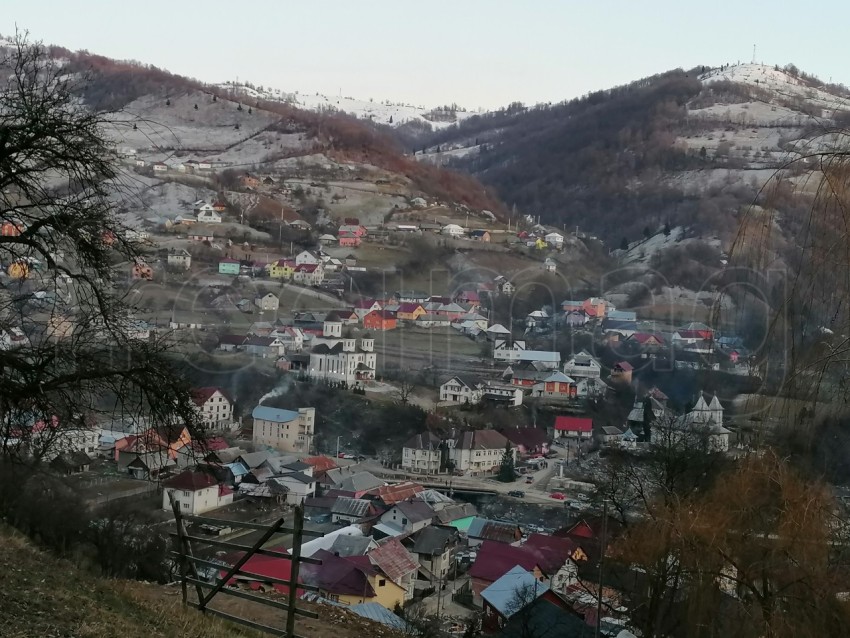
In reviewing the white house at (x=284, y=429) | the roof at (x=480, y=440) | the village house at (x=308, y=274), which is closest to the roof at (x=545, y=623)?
the roof at (x=480, y=440)

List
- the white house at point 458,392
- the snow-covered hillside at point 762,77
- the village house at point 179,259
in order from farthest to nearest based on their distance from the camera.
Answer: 1. the snow-covered hillside at point 762,77
2. the village house at point 179,259
3. the white house at point 458,392

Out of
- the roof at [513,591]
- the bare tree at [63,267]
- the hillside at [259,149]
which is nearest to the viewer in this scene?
the bare tree at [63,267]

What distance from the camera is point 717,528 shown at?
4.21 meters

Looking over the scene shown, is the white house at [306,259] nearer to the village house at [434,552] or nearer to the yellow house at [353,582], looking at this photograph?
the village house at [434,552]

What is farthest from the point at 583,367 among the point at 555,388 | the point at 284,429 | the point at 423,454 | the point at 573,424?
the point at 284,429

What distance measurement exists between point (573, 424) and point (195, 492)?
30.7ft

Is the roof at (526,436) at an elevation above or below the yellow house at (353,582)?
below

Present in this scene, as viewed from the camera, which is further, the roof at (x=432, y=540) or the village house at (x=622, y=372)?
the village house at (x=622, y=372)

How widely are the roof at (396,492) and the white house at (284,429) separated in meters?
3.64

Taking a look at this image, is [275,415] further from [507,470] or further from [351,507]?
[507,470]

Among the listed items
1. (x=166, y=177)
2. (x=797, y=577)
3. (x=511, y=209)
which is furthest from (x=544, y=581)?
(x=511, y=209)

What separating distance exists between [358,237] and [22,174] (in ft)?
102

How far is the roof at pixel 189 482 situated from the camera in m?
12.6

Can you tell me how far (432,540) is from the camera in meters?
11.2
